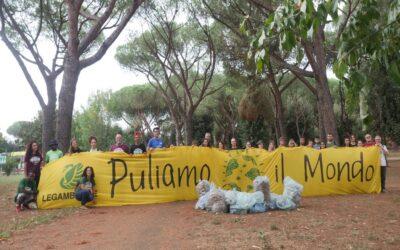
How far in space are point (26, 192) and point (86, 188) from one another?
1.32 m

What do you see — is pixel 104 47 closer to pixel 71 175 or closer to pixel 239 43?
pixel 71 175

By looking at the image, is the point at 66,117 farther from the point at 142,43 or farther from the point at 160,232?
the point at 142,43

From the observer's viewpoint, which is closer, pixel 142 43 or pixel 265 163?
pixel 265 163

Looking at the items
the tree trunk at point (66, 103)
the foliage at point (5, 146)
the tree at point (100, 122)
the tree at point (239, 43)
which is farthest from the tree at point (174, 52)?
the foliage at point (5, 146)

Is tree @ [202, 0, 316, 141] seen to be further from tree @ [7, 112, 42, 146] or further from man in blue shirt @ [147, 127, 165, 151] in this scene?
tree @ [7, 112, 42, 146]

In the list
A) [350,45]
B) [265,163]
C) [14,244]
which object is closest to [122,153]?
[265,163]

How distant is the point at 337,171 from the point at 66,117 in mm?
7665

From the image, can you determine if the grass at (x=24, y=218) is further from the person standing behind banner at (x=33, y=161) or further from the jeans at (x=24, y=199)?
the person standing behind banner at (x=33, y=161)

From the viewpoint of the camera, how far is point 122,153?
10.3 m

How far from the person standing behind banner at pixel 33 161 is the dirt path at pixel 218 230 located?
6.17 feet

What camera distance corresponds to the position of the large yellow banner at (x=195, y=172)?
32.8 feet

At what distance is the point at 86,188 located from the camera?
31.9 feet

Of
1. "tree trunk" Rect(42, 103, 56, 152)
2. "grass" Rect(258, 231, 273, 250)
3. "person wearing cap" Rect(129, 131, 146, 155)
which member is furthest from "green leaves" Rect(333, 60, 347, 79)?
"tree trunk" Rect(42, 103, 56, 152)

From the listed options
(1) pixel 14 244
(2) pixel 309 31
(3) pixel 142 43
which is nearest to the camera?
(2) pixel 309 31
